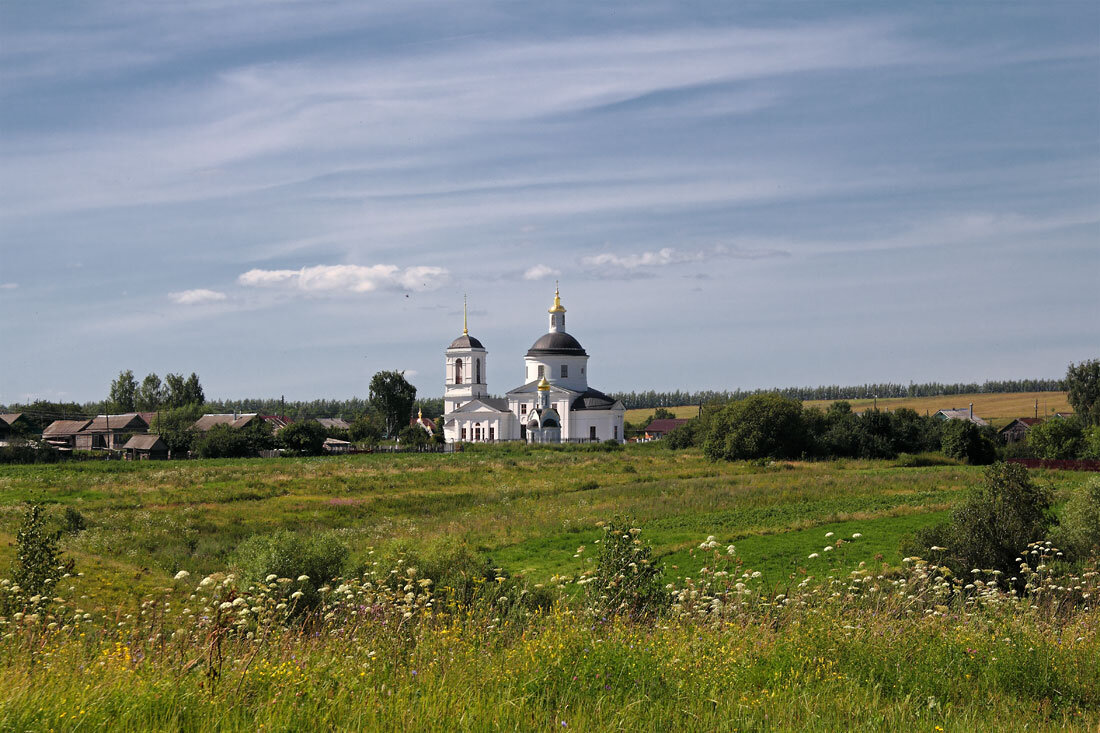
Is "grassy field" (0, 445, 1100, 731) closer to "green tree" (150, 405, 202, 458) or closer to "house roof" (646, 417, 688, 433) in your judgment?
"green tree" (150, 405, 202, 458)

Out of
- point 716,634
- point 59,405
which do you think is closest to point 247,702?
point 716,634

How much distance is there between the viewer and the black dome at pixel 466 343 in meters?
103

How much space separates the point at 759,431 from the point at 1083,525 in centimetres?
4236

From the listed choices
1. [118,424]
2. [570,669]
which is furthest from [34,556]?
[118,424]

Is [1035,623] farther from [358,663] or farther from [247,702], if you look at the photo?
[247,702]

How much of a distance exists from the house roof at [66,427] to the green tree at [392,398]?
31.3 meters

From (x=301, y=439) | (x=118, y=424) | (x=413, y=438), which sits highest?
(x=118, y=424)

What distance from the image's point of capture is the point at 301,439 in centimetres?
7300

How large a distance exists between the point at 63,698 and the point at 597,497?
33.6 metres

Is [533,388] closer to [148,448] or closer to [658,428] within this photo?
[658,428]

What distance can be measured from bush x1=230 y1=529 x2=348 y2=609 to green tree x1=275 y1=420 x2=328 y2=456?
59.0 m

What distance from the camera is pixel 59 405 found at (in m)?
120

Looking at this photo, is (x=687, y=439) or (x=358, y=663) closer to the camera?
(x=358, y=663)

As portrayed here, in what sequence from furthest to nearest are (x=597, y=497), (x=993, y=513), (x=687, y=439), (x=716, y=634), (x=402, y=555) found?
(x=687, y=439), (x=597, y=497), (x=993, y=513), (x=402, y=555), (x=716, y=634)
